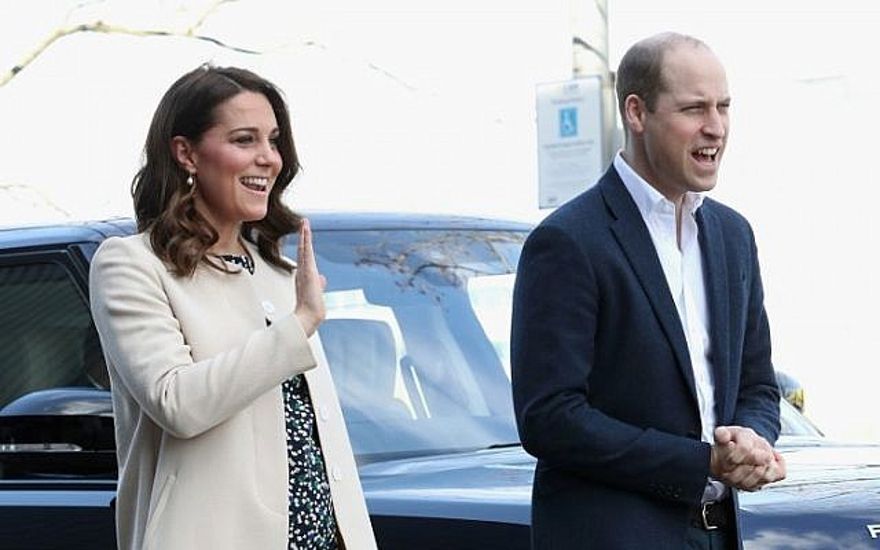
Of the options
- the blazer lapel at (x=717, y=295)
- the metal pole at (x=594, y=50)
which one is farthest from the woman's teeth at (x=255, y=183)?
the metal pole at (x=594, y=50)

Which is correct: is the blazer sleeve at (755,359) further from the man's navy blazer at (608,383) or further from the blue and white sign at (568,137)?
the blue and white sign at (568,137)

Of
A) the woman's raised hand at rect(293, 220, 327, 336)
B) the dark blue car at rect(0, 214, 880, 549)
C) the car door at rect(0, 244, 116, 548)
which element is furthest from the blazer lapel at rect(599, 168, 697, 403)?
the car door at rect(0, 244, 116, 548)

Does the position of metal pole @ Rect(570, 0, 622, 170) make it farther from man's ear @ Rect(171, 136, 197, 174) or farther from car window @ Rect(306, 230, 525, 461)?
man's ear @ Rect(171, 136, 197, 174)

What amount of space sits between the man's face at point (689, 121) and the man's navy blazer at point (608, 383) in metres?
0.11

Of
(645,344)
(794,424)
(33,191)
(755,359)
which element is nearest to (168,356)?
(645,344)

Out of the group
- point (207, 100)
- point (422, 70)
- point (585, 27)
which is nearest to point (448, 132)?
point (422, 70)

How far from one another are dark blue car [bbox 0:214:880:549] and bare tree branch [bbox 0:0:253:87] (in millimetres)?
11204

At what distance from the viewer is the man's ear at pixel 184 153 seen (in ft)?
12.4

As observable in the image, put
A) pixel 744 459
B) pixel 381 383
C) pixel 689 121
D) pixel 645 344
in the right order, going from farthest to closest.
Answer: pixel 381 383 < pixel 689 121 < pixel 645 344 < pixel 744 459

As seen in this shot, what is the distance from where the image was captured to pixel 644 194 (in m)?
3.73

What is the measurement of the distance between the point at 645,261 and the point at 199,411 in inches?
31.5

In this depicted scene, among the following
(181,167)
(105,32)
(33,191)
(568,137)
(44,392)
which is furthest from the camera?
(33,191)

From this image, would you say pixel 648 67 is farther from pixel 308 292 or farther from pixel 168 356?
pixel 168 356

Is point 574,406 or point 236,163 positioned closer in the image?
point 574,406
